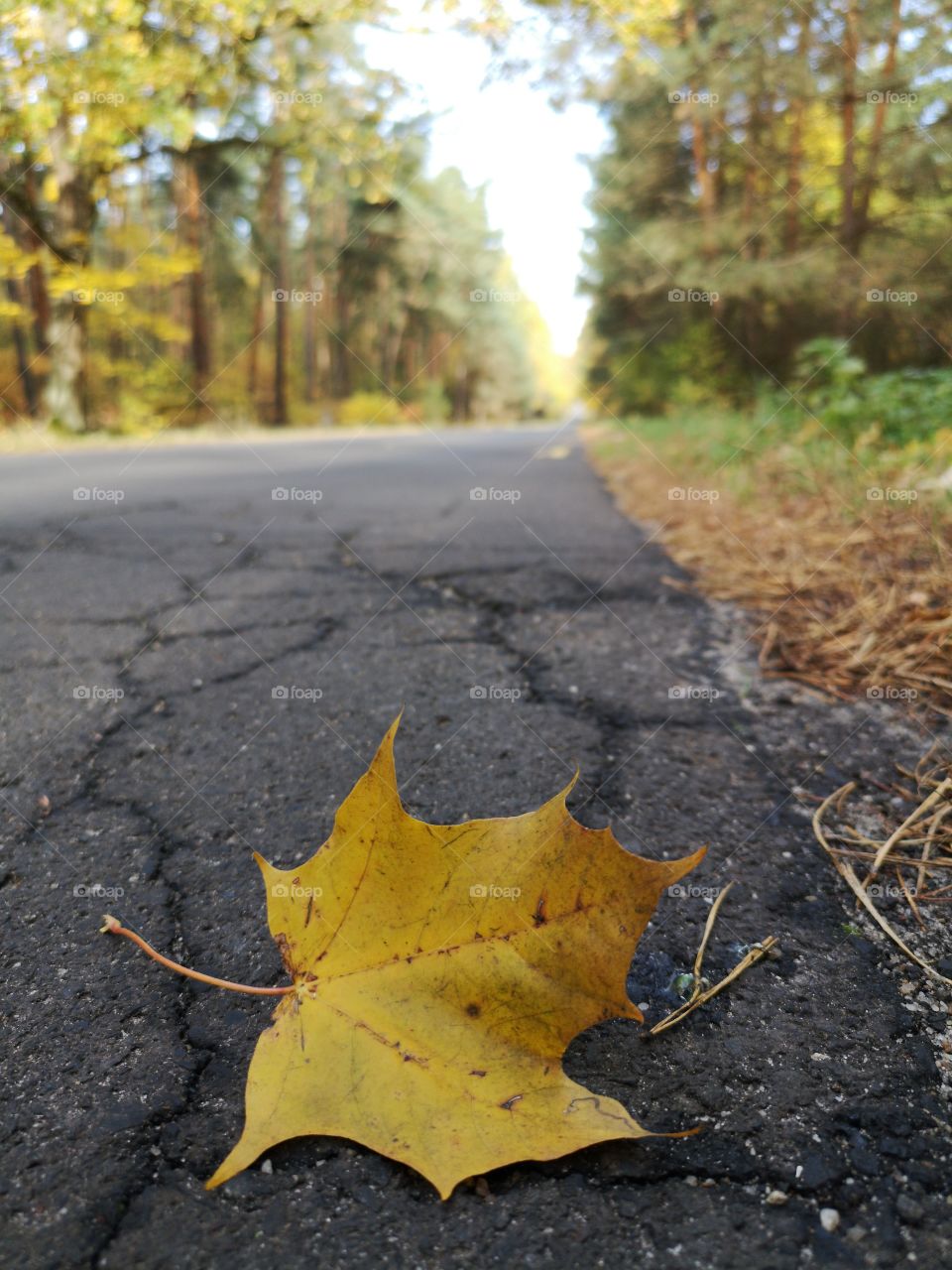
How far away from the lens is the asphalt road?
2.26 feet

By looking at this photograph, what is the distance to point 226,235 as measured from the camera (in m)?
25.2

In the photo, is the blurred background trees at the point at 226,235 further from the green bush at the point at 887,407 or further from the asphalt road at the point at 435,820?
the asphalt road at the point at 435,820

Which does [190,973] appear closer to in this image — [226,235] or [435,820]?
[435,820]

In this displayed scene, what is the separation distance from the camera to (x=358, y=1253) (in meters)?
0.66

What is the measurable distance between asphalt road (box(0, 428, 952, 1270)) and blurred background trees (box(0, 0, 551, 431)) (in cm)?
426

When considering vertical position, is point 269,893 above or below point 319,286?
below

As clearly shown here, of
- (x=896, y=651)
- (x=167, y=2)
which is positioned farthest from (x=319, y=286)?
(x=896, y=651)

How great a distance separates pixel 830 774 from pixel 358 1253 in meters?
1.16

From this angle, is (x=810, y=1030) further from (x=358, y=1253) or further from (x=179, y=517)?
(x=179, y=517)

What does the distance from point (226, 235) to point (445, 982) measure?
93.9 ft

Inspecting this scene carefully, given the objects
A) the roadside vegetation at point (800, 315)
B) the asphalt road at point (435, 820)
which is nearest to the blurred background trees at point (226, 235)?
the roadside vegetation at point (800, 315)

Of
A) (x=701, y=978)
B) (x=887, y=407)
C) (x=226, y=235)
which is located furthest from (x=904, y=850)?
(x=226, y=235)

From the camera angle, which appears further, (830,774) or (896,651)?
(896,651)

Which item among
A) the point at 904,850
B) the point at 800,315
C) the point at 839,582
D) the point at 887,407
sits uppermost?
the point at 800,315
